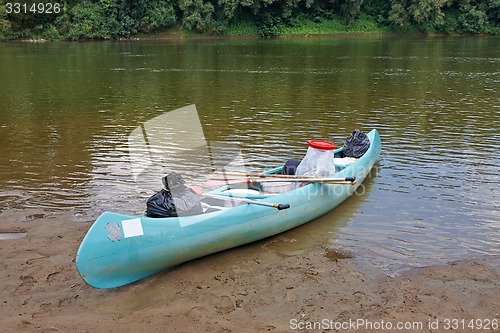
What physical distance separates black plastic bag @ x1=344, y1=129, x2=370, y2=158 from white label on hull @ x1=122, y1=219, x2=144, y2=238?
20.5 ft

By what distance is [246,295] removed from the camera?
22.0 ft

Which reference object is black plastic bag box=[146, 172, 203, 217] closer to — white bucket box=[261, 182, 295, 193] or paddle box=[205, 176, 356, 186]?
paddle box=[205, 176, 356, 186]

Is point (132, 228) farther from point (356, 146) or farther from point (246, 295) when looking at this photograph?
point (356, 146)

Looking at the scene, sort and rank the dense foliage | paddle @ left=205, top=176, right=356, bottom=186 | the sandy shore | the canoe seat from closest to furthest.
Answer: the sandy shore
paddle @ left=205, top=176, right=356, bottom=186
the canoe seat
the dense foliage

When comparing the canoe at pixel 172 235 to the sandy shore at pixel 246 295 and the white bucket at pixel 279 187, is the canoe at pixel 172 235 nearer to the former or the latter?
the sandy shore at pixel 246 295

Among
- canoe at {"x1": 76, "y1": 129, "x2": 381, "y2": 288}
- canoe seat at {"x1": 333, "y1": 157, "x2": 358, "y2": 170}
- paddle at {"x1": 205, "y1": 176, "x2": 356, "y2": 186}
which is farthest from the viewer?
canoe seat at {"x1": 333, "y1": 157, "x2": 358, "y2": 170}

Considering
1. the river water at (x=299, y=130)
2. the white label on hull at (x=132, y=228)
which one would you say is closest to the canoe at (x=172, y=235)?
the white label on hull at (x=132, y=228)

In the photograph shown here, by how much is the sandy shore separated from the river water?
0.60 m

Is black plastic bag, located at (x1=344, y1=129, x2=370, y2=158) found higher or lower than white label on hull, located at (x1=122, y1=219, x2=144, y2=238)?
higher

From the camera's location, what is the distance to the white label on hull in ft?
21.9

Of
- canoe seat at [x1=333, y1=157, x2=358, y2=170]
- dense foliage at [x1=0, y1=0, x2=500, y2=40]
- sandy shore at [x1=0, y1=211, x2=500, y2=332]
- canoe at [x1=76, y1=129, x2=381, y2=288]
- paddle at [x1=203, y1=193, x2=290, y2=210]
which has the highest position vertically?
dense foliage at [x1=0, y1=0, x2=500, y2=40]

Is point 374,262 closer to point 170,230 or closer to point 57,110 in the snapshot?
point 170,230

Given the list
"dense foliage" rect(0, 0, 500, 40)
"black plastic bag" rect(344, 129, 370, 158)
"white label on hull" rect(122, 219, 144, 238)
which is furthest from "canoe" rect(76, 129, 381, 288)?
"dense foliage" rect(0, 0, 500, 40)

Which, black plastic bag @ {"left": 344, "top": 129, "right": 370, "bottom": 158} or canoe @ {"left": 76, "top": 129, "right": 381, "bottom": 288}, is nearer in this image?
canoe @ {"left": 76, "top": 129, "right": 381, "bottom": 288}
